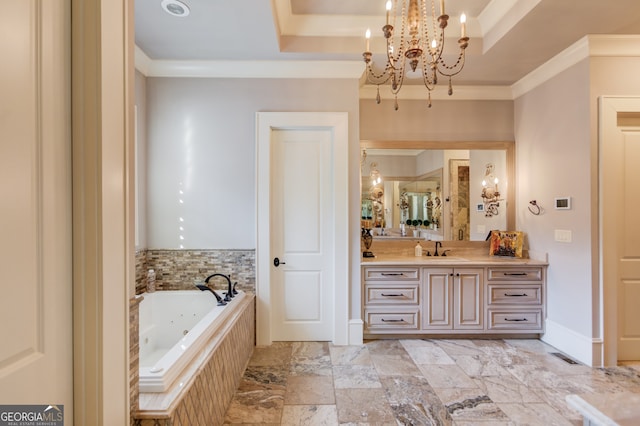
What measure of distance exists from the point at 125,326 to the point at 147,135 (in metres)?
2.50

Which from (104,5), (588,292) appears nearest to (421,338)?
(588,292)

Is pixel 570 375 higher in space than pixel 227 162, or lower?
lower

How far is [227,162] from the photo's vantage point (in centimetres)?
298

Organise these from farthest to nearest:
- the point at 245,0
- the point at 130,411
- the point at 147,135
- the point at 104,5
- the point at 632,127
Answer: the point at 147,135
the point at 632,127
the point at 245,0
the point at 130,411
the point at 104,5

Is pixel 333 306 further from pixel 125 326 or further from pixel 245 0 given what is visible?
pixel 245 0

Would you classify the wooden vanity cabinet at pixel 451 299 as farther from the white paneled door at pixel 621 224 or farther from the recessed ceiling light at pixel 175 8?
the recessed ceiling light at pixel 175 8

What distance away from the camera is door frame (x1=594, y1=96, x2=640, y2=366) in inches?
99.3

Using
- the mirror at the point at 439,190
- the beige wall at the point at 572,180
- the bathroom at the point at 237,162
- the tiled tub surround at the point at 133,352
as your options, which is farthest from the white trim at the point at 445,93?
the tiled tub surround at the point at 133,352

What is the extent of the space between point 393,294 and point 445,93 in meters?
2.38

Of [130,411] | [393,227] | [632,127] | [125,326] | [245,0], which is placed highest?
[245,0]

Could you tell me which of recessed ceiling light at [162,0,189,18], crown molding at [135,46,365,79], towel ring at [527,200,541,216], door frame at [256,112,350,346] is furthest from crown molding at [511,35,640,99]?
recessed ceiling light at [162,0,189,18]

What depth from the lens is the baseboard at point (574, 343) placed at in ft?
8.29

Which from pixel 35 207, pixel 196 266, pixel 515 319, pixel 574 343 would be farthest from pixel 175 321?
pixel 574 343

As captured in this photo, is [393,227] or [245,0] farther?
[393,227]
